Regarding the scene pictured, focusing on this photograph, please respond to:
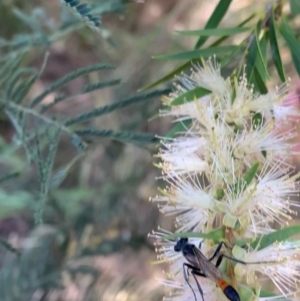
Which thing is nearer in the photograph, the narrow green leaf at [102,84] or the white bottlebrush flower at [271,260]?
the white bottlebrush flower at [271,260]

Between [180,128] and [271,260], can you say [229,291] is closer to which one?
[271,260]

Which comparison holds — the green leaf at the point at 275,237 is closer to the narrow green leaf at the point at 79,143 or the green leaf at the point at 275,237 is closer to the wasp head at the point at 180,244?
the wasp head at the point at 180,244

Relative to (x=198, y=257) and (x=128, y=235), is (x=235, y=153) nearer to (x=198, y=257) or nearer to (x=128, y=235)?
(x=198, y=257)

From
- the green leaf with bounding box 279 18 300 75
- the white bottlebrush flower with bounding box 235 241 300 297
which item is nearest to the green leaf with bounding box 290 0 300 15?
the green leaf with bounding box 279 18 300 75

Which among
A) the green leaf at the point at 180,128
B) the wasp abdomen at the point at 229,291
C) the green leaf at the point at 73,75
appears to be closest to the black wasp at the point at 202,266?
the wasp abdomen at the point at 229,291

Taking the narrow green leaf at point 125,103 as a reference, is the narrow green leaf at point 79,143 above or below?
below

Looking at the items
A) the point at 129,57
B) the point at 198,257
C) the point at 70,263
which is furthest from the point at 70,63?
the point at 198,257

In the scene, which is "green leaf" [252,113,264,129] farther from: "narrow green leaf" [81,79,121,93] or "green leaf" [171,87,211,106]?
"narrow green leaf" [81,79,121,93]

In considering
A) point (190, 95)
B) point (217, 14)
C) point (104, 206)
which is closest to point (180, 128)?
point (190, 95)
